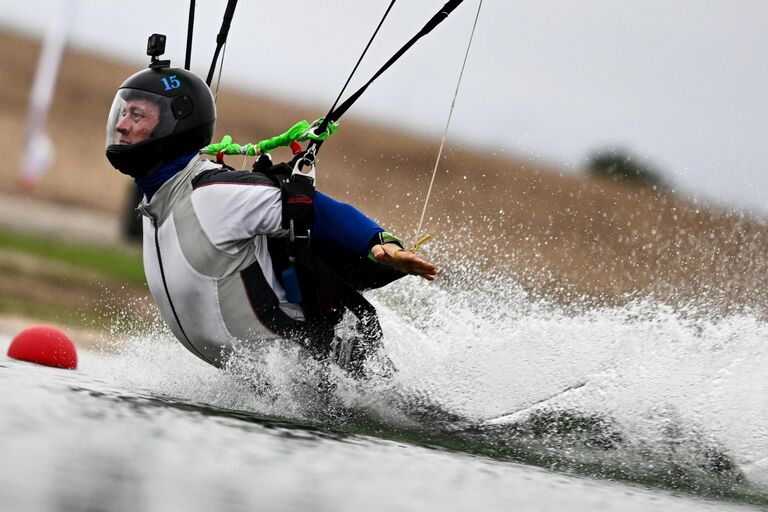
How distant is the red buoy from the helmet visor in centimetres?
177

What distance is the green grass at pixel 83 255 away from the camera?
19.2 m

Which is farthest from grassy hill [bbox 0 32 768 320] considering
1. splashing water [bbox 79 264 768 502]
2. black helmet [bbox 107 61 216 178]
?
black helmet [bbox 107 61 216 178]

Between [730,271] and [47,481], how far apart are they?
28.1 feet

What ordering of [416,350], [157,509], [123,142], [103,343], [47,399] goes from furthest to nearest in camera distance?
[103,343] → [416,350] → [123,142] → [47,399] → [157,509]

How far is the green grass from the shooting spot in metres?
19.2

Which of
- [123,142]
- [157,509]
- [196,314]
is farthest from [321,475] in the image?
[123,142]

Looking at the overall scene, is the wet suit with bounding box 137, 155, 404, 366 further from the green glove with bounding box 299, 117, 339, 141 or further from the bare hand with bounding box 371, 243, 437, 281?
the green glove with bounding box 299, 117, 339, 141

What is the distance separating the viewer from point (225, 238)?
5.94 metres

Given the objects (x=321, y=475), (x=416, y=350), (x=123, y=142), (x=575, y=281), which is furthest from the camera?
(x=575, y=281)

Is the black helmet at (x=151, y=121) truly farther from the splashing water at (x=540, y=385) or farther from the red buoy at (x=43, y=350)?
the red buoy at (x=43, y=350)

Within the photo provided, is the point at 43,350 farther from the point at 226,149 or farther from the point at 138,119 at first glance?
the point at 138,119

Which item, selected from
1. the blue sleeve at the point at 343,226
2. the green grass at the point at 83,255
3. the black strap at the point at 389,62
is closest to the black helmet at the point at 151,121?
the black strap at the point at 389,62

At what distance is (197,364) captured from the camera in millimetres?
7031

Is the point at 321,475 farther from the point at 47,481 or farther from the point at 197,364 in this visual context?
the point at 197,364
